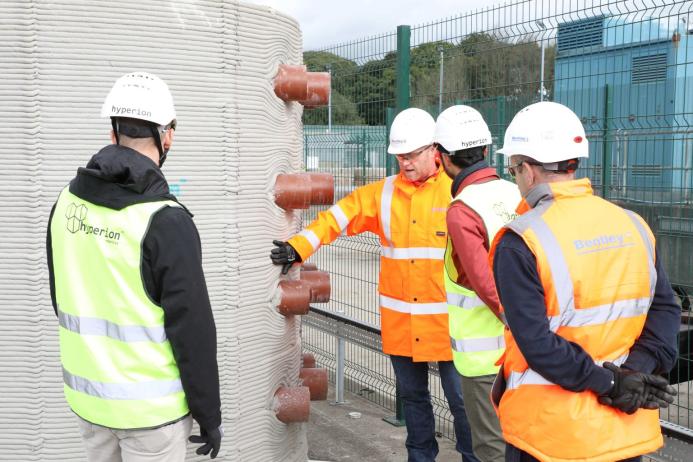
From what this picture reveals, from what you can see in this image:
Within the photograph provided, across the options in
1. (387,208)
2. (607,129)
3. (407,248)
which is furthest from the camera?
(387,208)

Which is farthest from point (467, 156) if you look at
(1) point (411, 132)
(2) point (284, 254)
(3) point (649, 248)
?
(3) point (649, 248)

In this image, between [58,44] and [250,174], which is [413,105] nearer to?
[250,174]

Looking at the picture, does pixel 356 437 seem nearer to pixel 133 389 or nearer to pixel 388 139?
pixel 388 139

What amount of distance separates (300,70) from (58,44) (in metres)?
1.34

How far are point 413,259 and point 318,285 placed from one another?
621mm

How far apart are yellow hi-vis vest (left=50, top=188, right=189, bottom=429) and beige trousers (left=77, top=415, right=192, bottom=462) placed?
0.05 meters

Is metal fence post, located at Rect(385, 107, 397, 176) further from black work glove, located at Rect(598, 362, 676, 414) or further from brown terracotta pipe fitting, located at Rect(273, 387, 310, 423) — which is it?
black work glove, located at Rect(598, 362, 676, 414)

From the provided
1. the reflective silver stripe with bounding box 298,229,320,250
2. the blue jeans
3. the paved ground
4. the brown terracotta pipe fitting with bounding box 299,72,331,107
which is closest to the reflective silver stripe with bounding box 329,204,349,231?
the reflective silver stripe with bounding box 298,229,320,250

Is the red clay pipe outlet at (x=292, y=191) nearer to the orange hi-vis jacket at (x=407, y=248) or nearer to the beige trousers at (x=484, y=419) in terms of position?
the orange hi-vis jacket at (x=407, y=248)

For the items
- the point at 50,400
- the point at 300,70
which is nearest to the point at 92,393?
the point at 50,400

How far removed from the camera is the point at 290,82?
Result: 423 cm

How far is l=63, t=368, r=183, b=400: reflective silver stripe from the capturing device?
2602 mm

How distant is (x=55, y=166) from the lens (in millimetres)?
3611

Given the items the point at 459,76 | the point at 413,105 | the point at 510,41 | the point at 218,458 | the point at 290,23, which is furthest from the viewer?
the point at 413,105
